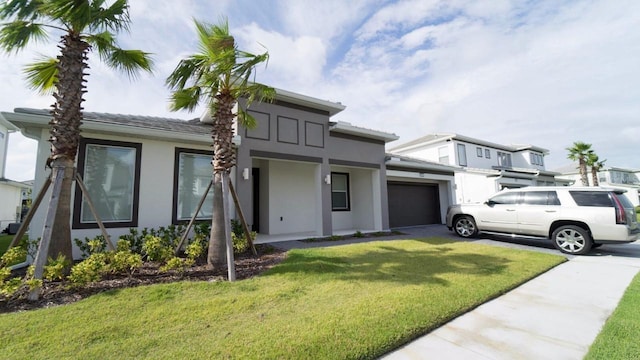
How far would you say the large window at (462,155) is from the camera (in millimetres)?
21172

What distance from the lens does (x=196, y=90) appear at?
6.66 metres

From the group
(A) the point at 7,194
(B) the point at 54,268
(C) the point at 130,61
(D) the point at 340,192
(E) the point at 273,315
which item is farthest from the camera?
(A) the point at 7,194

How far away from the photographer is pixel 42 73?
5.69m

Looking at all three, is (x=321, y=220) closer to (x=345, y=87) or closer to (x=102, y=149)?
(x=345, y=87)

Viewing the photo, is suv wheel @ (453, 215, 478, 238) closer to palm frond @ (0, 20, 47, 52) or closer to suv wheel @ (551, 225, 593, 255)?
suv wheel @ (551, 225, 593, 255)

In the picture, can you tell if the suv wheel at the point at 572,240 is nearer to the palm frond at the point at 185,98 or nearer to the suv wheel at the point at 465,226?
the suv wheel at the point at 465,226

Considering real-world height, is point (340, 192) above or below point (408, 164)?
below

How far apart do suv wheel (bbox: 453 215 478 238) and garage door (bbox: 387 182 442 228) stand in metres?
3.67

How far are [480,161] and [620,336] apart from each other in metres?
22.6

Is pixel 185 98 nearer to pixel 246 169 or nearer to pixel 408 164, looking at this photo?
pixel 246 169

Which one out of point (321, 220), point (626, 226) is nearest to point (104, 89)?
point (321, 220)

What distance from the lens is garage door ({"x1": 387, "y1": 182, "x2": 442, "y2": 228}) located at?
14.2 m

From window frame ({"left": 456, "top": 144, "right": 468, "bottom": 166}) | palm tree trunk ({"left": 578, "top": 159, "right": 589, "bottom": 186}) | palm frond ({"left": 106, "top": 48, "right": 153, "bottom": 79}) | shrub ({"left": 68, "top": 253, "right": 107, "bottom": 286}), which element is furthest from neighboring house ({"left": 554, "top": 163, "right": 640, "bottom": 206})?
shrub ({"left": 68, "top": 253, "right": 107, "bottom": 286})

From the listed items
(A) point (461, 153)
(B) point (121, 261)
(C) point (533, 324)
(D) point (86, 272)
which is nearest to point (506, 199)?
(C) point (533, 324)
